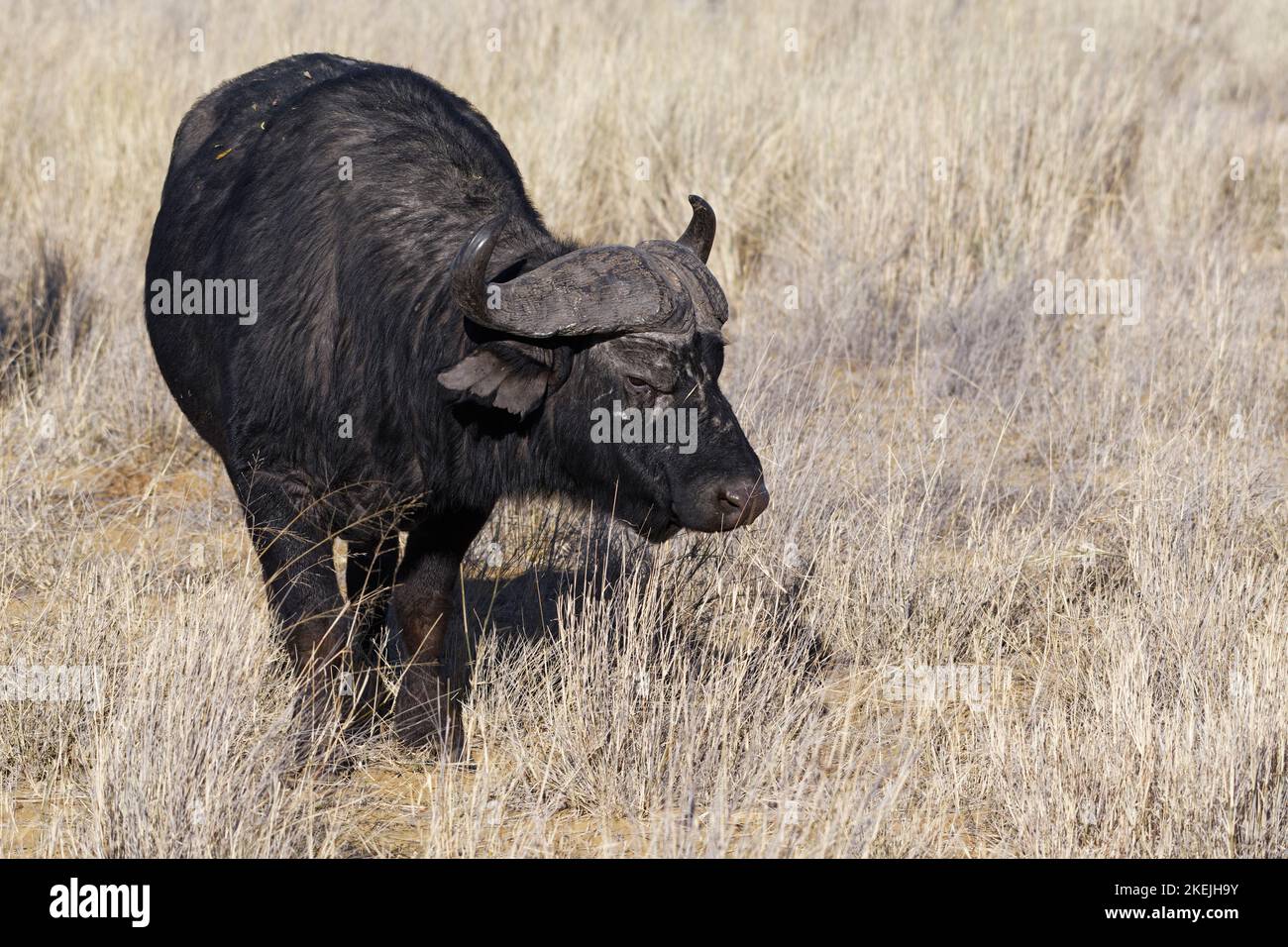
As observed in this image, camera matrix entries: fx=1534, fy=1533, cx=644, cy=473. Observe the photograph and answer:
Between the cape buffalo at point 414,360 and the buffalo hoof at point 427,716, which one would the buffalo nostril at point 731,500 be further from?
the buffalo hoof at point 427,716

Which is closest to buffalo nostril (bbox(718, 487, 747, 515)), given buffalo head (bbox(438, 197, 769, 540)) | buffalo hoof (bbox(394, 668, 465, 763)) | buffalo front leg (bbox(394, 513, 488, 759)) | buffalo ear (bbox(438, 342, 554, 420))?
buffalo head (bbox(438, 197, 769, 540))

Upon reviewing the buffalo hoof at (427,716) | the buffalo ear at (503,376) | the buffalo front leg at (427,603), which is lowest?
the buffalo hoof at (427,716)

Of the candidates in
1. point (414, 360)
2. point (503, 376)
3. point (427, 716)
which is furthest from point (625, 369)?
point (427, 716)

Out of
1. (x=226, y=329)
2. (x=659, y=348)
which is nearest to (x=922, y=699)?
(x=659, y=348)

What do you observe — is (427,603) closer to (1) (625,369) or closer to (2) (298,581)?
(2) (298,581)

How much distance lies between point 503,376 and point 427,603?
1098mm

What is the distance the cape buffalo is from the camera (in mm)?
4078

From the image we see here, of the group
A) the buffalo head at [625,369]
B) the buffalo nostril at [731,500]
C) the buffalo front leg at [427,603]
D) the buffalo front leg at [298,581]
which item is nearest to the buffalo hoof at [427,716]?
the buffalo front leg at [427,603]

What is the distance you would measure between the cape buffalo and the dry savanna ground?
31 centimetres

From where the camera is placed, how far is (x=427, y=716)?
15.9ft

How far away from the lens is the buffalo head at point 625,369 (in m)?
4.02

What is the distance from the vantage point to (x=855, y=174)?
904 cm

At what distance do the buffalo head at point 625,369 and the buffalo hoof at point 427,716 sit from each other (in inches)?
38.1

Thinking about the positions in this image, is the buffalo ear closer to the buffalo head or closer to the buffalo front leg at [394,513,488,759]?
the buffalo head
